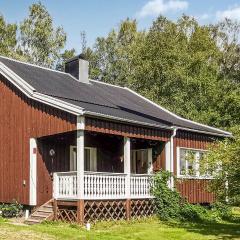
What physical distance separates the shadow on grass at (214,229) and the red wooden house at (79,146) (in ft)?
A: 7.28

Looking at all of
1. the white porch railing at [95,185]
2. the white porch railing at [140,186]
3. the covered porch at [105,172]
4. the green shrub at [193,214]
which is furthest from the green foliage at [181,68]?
the white porch railing at [95,185]

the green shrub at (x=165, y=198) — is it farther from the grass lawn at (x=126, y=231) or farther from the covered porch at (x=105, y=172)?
the grass lawn at (x=126, y=231)

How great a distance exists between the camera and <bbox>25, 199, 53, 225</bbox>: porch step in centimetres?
1981

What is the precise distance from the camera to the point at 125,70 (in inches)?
2076

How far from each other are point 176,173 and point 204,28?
32.7 metres

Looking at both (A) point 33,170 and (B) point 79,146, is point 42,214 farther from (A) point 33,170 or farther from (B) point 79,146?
(B) point 79,146

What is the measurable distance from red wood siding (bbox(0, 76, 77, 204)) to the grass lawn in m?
2.77

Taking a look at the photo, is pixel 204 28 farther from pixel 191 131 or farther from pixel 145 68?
pixel 191 131

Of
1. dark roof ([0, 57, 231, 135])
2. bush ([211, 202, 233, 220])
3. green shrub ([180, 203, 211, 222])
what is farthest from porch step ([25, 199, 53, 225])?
bush ([211, 202, 233, 220])

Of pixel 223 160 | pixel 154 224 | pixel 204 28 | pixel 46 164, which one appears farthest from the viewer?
pixel 204 28

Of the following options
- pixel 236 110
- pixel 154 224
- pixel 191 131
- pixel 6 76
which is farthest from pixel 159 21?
pixel 154 224

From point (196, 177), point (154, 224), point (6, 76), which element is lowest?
point (154, 224)

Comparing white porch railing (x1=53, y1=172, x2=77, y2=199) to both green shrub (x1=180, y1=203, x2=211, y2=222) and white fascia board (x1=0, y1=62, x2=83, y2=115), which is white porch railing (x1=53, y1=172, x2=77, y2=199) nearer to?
white fascia board (x1=0, y1=62, x2=83, y2=115)

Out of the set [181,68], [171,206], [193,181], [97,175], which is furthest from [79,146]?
[181,68]
